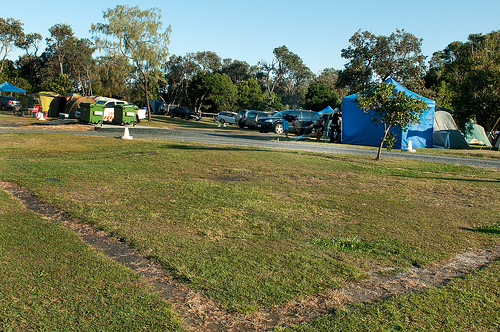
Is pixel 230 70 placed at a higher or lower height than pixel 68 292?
higher

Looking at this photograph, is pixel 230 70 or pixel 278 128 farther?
pixel 230 70

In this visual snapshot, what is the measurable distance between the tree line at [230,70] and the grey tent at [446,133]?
2079 millimetres

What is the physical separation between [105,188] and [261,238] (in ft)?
13.0

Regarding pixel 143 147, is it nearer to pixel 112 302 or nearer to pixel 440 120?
pixel 112 302

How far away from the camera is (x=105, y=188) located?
8.15 metres

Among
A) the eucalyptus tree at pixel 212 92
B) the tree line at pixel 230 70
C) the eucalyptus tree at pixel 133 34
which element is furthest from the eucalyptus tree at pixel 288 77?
the eucalyptus tree at pixel 133 34

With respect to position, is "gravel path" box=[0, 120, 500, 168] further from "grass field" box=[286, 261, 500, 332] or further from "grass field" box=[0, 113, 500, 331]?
"grass field" box=[286, 261, 500, 332]

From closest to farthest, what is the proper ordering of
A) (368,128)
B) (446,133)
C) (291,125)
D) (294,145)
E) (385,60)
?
(294,145) → (368,128) → (446,133) → (291,125) → (385,60)

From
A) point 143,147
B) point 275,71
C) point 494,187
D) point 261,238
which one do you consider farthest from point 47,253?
point 275,71

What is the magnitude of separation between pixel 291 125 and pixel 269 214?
75.1 feet

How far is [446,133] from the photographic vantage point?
25.5 meters

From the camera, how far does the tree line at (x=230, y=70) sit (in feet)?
106

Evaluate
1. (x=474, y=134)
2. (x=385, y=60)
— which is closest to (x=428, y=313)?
(x=474, y=134)

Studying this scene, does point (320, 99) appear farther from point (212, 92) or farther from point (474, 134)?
point (474, 134)
